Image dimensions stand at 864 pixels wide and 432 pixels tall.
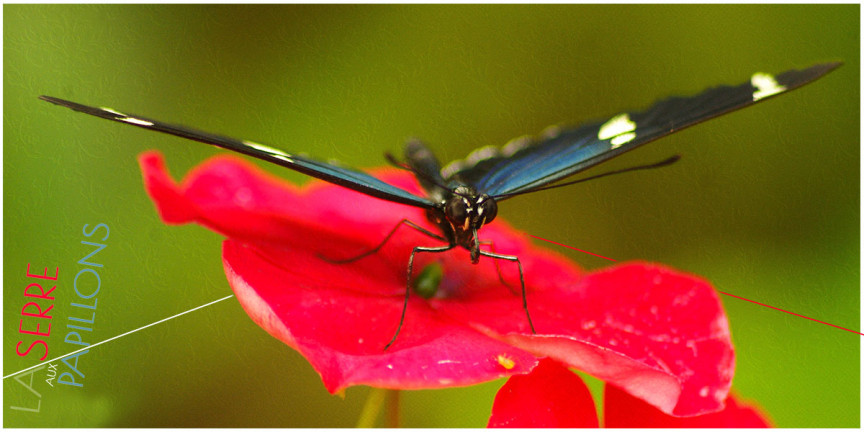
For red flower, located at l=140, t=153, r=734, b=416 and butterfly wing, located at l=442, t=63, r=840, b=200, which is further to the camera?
butterfly wing, located at l=442, t=63, r=840, b=200

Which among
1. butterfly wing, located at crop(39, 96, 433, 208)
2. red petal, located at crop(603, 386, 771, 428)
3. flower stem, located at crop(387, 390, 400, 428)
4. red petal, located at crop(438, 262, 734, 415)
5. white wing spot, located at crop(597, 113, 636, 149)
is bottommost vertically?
red petal, located at crop(603, 386, 771, 428)

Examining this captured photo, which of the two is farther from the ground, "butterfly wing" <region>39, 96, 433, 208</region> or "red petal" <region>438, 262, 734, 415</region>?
"butterfly wing" <region>39, 96, 433, 208</region>

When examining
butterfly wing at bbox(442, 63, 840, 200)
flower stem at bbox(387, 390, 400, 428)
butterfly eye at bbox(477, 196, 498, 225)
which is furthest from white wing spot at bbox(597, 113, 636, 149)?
flower stem at bbox(387, 390, 400, 428)

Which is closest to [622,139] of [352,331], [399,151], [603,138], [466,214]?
[603,138]

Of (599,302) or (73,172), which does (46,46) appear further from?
(599,302)

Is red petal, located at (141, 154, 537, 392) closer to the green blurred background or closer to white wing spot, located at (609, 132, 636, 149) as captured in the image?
the green blurred background

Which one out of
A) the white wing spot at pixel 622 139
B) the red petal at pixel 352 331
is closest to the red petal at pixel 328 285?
the red petal at pixel 352 331

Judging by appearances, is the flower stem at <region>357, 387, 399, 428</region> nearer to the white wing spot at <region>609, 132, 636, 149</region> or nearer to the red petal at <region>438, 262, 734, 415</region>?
the red petal at <region>438, 262, 734, 415</region>

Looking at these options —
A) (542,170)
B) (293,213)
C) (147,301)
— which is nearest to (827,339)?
(542,170)
